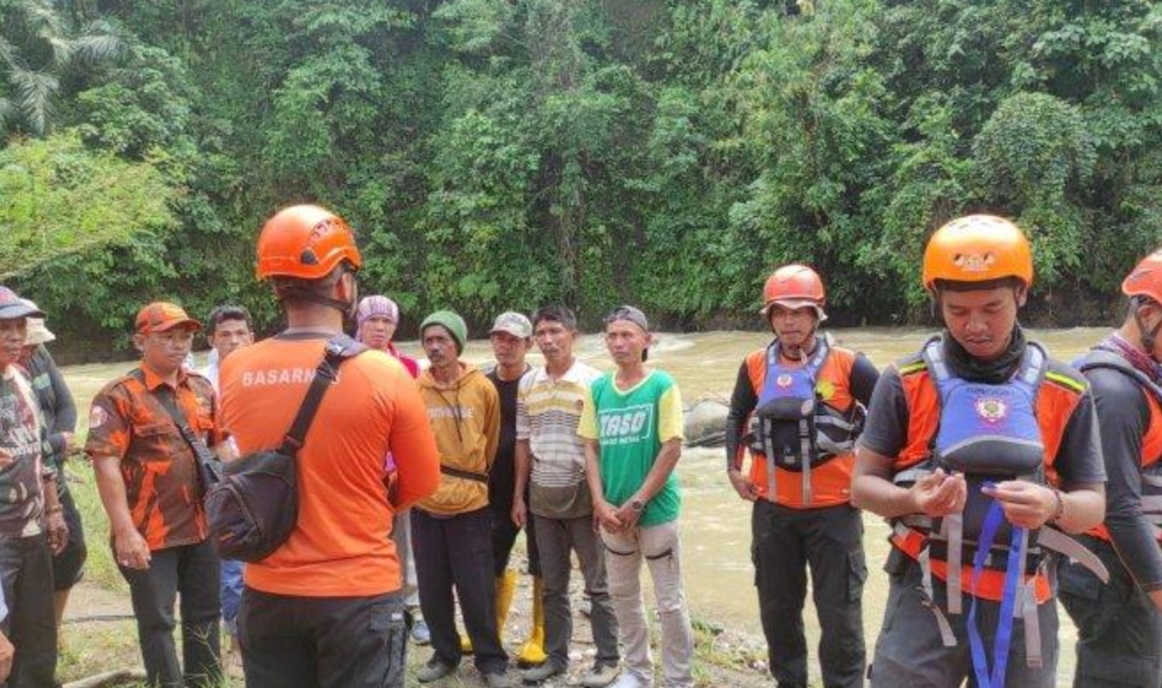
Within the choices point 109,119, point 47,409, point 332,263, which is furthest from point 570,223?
point 332,263

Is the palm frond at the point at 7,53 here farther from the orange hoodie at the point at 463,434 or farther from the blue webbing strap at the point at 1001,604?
the blue webbing strap at the point at 1001,604

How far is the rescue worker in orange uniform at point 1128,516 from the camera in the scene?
8.29 ft

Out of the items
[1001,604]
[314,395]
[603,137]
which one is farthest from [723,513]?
[603,137]

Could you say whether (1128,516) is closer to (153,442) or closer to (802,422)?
(802,422)

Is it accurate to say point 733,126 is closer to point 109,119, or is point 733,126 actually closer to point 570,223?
point 570,223

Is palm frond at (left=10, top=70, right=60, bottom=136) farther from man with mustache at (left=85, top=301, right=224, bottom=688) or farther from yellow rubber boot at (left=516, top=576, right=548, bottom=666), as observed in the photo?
yellow rubber boot at (left=516, top=576, right=548, bottom=666)

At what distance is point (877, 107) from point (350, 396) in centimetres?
2195

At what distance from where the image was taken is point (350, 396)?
232 centimetres

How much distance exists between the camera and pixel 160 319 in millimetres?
3770

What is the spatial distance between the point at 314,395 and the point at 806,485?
2.31 m

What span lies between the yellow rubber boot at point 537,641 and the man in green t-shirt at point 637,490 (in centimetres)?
55

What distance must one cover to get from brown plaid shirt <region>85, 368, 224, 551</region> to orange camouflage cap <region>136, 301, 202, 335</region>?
184 mm

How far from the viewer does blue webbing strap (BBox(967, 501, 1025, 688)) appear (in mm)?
2195

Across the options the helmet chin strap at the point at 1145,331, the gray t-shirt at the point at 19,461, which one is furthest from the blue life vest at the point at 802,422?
the gray t-shirt at the point at 19,461
